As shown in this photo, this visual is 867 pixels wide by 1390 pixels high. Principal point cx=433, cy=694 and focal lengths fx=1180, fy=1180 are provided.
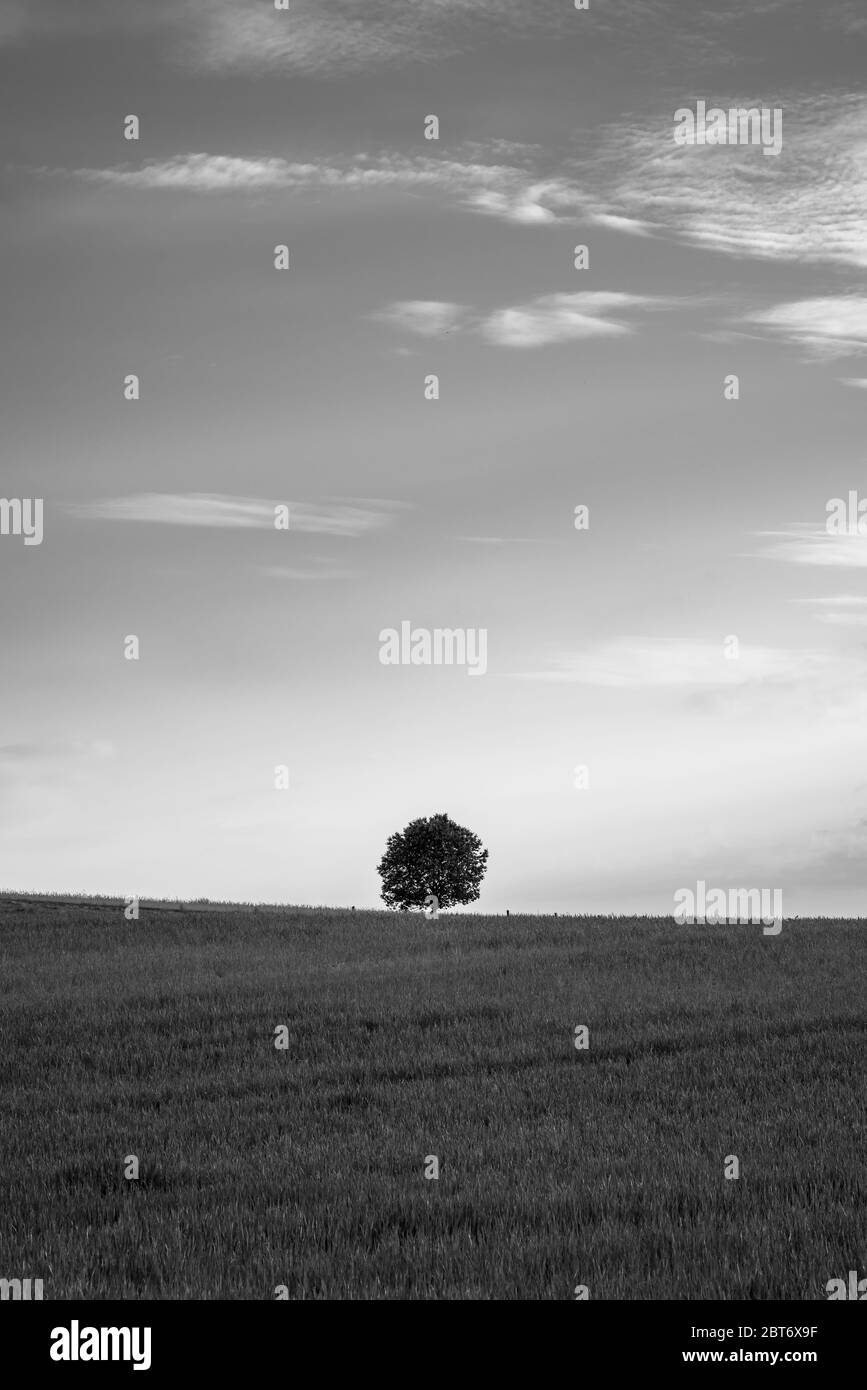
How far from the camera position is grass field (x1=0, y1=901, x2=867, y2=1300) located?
10.3 meters

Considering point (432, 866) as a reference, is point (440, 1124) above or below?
below

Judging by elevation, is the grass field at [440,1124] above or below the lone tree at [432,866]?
below

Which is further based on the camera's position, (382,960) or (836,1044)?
(382,960)

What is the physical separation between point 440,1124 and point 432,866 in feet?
163

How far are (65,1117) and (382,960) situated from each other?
14.6 m

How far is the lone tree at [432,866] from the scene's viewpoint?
64.6 metres

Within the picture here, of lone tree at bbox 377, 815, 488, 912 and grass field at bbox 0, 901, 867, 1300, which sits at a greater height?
lone tree at bbox 377, 815, 488, 912

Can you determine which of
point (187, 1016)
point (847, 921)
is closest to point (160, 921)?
point (187, 1016)

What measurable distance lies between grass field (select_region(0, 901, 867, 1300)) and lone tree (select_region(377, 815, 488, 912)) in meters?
33.5

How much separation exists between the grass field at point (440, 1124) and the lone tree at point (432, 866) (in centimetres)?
3351

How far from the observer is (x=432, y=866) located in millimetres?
64625
